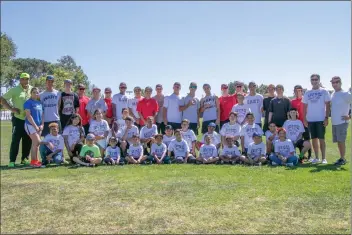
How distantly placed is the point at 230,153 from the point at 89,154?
12.5ft

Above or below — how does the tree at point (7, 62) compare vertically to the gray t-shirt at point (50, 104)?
above

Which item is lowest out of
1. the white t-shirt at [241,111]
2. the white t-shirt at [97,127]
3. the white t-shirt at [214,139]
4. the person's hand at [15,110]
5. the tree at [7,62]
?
the white t-shirt at [214,139]

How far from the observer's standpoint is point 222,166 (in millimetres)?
9758

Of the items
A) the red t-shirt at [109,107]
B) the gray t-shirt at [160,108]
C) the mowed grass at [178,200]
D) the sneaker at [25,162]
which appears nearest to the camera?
the mowed grass at [178,200]

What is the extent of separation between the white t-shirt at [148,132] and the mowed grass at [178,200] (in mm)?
2145

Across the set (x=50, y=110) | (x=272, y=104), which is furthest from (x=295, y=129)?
Result: (x=50, y=110)

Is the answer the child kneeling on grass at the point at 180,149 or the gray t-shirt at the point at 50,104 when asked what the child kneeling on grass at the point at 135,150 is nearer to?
the child kneeling on grass at the point at 180,149

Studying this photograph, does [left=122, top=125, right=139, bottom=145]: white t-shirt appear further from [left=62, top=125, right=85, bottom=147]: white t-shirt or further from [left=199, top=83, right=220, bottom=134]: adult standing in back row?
[left=199, top=83, right=220, bottom=134]: adult standing in back row

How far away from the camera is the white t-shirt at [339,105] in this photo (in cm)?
956

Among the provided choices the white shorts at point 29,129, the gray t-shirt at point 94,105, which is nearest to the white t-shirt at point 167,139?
the gray t-shirt at point 94,105

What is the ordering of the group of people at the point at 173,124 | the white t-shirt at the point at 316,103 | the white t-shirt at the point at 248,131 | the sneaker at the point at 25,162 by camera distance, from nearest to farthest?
1. the white t-shirt at the point at 316,103
2. the group of people at the point at 173,124
3. the sneaker at the point at 25,162
4. the white t-shirt at the point at 248,131

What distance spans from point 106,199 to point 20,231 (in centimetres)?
162

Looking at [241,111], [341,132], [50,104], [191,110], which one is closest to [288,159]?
[341,132]

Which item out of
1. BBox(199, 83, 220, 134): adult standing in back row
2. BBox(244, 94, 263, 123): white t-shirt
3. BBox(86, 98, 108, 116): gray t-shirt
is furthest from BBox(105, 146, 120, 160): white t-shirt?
BBox(244, 94, 263, 123): white t-shirt
